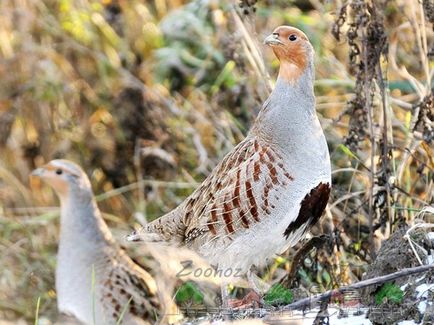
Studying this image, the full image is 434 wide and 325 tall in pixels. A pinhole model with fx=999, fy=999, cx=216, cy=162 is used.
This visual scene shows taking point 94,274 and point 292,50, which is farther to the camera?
point 94,274

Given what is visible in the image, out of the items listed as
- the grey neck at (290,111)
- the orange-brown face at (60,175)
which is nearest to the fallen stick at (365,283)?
the grey neck at (290,111)

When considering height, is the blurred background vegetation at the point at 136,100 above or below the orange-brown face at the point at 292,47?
below

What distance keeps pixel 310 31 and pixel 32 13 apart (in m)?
1.84

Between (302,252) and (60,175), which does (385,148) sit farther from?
(60,175)

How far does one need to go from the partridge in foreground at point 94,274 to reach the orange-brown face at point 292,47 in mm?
1168

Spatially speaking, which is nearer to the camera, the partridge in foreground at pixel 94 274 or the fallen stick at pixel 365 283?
the fallen stick at pixel 365 283

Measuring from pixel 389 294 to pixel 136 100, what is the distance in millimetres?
3249

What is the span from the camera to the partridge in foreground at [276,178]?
3301mm

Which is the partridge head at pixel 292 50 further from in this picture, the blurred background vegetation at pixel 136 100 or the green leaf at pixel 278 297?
the blurred background vegetation at pixel 136 100

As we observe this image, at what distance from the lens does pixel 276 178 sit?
10.9 ft

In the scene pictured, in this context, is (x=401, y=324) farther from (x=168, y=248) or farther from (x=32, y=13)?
(x=32, y=13)

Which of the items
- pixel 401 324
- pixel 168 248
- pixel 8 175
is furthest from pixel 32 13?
pixel 401 324

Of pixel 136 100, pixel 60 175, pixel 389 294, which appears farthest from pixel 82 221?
pixel 136 100

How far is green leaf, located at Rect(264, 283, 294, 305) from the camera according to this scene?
3.39 metres
